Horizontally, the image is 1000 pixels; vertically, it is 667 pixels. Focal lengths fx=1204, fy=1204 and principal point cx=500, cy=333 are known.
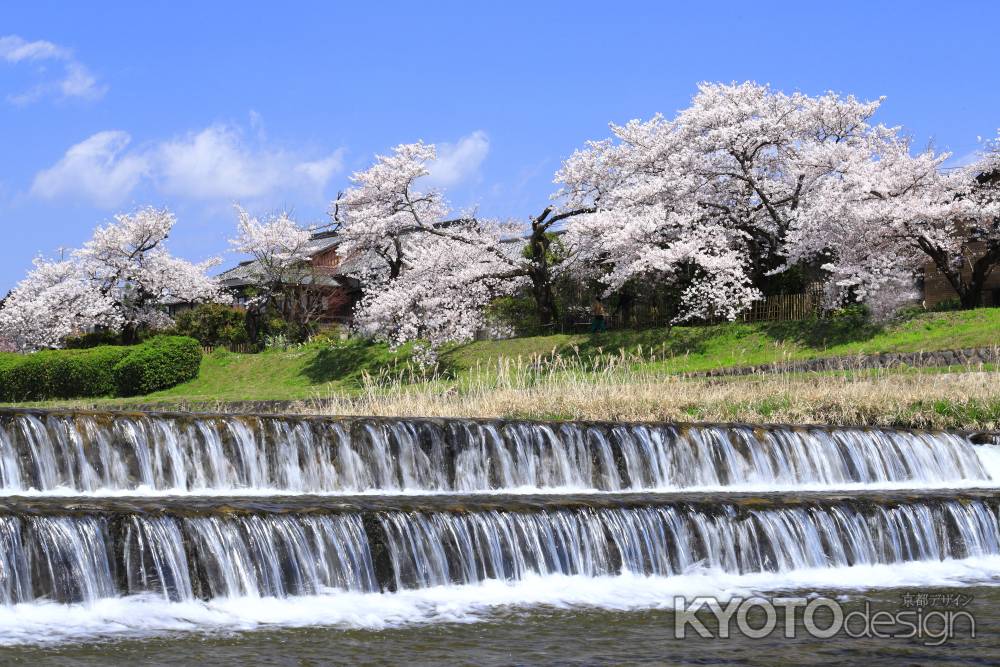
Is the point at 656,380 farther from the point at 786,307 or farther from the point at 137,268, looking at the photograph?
the point at 137,268

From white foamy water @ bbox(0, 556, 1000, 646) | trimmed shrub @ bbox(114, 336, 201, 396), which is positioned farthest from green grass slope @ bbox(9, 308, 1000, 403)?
white foamy water @ bbox(0, 556, 1000, 646)

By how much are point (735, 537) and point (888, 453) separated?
19.3ft

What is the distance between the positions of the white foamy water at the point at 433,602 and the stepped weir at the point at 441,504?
99 millimetres

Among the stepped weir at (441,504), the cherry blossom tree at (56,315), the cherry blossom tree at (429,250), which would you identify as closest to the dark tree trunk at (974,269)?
the cherry blossom tree at (429,250)

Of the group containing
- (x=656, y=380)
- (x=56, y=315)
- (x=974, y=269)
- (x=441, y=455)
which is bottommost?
(x=441, y=455)

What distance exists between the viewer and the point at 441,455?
16094 millimetres

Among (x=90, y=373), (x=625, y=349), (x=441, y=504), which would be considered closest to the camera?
(x=441, y=504)

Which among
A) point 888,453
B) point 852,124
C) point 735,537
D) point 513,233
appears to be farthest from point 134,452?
point 513,233

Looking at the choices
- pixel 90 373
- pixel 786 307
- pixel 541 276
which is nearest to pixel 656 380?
pixel 786 307

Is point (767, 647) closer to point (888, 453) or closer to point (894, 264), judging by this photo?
point (888, 453)

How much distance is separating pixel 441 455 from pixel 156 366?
28710mm

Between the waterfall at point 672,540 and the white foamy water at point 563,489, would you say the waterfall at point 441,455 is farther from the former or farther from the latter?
the waterfall at point 672,540

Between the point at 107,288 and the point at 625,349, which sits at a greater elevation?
the point at 107,288

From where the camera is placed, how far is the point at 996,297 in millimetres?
43969
